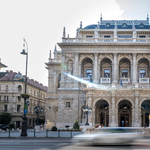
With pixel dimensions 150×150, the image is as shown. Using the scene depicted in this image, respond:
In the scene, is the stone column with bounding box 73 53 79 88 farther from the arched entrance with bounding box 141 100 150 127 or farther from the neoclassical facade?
the arched entrance with bounding box 141 100 150 127

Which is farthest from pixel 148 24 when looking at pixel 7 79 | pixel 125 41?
pixel 7 79

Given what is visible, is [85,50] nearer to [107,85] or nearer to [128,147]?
[107,85]

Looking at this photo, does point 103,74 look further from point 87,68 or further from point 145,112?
point 145,112

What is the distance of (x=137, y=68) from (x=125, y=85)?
6136mm

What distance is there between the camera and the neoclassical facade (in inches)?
2103

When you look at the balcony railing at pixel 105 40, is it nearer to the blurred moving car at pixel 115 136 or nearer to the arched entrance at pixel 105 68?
the arched entrance at pixel 105 68

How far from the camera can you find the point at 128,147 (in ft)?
61.9

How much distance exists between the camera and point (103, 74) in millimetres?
60844

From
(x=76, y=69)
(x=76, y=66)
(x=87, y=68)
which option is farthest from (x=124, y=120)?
(x=76, y=66)

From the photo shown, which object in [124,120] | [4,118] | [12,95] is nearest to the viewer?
[124,120]

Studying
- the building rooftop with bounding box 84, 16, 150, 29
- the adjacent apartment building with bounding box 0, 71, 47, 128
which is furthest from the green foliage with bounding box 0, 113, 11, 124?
the building rooftop with bounding box 84, 16, 150, 29

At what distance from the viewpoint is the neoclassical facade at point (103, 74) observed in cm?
5341

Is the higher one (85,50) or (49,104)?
(85,50)

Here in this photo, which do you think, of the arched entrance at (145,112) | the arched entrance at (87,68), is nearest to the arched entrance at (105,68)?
the arched entrance at (87,68)
